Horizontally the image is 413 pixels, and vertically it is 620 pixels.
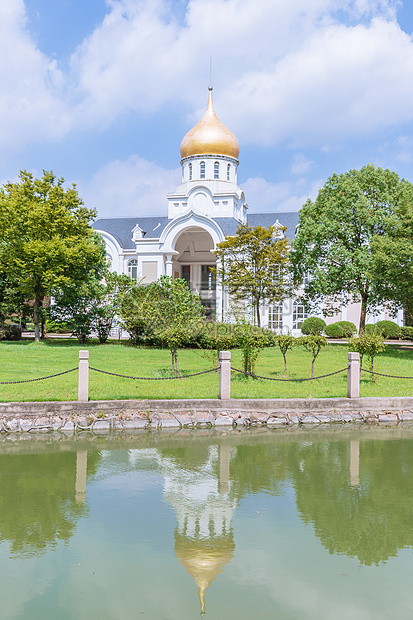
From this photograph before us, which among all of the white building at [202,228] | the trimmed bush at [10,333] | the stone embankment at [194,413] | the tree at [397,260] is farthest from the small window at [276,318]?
the stone embankment at [194,413]

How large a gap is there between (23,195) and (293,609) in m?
25.2

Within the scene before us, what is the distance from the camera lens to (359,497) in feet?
21.9

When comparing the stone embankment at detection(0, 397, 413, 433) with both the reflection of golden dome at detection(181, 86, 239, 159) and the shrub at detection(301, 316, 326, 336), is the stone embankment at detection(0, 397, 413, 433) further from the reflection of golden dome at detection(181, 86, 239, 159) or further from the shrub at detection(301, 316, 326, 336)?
the reflection of golden dome at detection(181, 86, 239, 159)

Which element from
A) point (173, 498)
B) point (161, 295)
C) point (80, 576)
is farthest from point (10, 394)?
point (161, 295)

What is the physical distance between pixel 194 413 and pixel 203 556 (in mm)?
5876

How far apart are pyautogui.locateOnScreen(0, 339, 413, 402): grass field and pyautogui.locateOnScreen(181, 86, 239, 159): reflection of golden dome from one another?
67.8ft

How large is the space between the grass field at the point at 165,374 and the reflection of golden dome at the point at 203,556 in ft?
19.9

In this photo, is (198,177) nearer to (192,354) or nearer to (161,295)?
(161,295)

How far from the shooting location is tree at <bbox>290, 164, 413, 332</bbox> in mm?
23703

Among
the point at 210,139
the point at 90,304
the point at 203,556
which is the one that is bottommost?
the point at 203,556

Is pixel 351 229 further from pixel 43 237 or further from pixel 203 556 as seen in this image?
pixel 203 556

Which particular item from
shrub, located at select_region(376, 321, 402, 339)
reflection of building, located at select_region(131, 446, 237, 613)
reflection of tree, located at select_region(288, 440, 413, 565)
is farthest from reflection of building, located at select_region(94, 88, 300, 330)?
reflection of building, located at select_region(131, 446, 237, 613)

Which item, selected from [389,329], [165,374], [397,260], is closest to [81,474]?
[165,374]

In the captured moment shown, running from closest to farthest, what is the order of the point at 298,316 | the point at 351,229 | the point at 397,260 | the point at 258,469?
the point at 258,469, the point at 397,260, the point at 351,229, the point at 298,316
